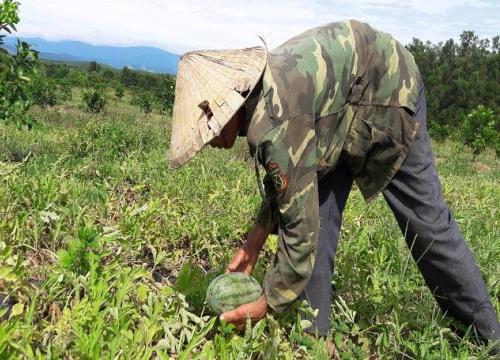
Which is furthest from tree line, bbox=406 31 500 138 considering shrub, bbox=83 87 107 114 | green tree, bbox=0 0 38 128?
green tree, bbox=0 0 38 128

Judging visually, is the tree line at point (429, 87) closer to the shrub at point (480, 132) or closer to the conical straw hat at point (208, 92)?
the shrub at point (480, 132)

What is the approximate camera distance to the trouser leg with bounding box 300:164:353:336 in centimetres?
247

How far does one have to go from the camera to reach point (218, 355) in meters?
2.22

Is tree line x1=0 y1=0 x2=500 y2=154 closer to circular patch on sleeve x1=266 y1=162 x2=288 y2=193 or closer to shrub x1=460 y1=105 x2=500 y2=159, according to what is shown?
shrub x1=460 y1=105 x2=500 y2=159

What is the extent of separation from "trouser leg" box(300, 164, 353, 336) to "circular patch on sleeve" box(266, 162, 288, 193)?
637 millimetres

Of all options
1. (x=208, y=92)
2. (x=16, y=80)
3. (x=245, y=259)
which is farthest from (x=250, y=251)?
(x=16, y=80)

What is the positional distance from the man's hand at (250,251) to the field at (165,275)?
0.80ft

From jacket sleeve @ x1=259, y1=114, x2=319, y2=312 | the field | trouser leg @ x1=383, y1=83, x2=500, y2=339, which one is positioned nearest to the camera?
jacket sleeve @ x1=259, y1=114, x2=319, y2=312

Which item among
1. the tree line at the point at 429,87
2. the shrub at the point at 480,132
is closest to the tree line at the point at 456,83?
the tree line at the point at 429,87

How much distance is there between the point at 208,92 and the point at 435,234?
1.27m

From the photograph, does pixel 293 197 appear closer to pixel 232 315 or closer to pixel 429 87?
pixel 232 315

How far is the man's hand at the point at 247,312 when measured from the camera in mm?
2242

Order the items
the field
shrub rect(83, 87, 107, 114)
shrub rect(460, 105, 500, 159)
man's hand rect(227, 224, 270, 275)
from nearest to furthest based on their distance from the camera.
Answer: the field → man's hand rect(227, 224, 270, 275) → shrub rect(460, 105, 500, 159) → shrub rect(83, 87, 107, 114)

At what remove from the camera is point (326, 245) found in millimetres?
2488
